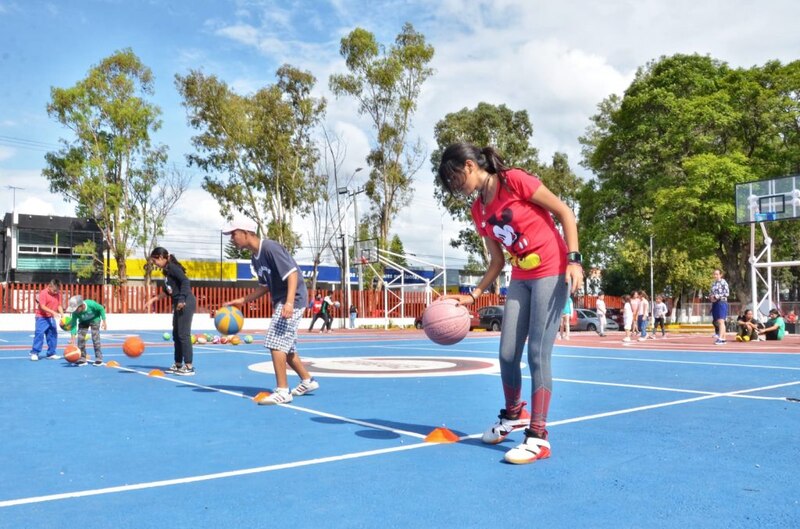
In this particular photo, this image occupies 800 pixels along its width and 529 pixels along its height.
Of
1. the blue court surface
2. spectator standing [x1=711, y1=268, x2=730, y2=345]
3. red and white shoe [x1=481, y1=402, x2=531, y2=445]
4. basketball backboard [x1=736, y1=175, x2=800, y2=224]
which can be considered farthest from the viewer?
basketball backboard [x1=736, y1=175, x2=800, y2=224]

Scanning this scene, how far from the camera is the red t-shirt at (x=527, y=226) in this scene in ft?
15.3

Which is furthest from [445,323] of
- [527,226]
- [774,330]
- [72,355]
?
[774,330]

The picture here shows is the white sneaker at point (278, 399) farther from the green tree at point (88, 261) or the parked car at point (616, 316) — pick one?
the parked car at point (616, 316)

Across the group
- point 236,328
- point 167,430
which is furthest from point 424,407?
point 236,328

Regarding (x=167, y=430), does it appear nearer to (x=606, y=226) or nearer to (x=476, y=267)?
(x=606, y=226)

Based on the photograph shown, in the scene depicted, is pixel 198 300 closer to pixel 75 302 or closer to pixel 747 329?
pixel 75 302

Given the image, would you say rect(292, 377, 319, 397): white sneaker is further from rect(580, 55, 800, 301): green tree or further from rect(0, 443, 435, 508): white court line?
rect(580, 55, 800, 301): green tree

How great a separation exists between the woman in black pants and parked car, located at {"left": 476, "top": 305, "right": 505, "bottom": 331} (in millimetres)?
27435

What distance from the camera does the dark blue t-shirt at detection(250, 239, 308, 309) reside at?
23.7ft

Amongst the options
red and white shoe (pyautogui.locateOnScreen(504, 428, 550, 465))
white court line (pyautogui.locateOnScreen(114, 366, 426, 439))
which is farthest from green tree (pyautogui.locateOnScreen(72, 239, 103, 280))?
red and white shoe (pyautogui.locateOnScreen(504, 428, 550, 465))

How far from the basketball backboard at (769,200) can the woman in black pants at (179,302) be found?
24.2m

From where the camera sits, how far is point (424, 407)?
6836mm

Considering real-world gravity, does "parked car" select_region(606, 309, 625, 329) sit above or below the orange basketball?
below

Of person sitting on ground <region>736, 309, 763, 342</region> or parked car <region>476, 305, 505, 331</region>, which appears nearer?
person sitting on ground <region>736, 309, 763, 342</region>
